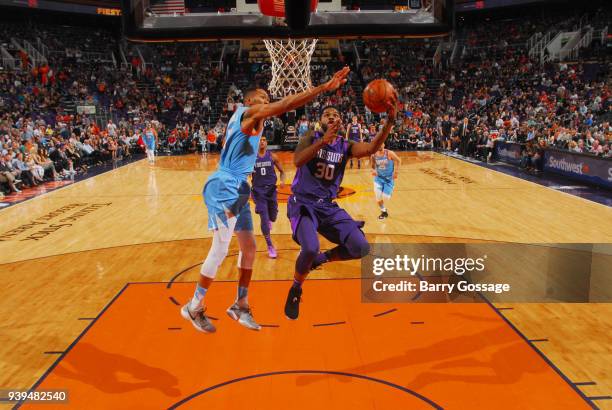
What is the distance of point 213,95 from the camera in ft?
98.7

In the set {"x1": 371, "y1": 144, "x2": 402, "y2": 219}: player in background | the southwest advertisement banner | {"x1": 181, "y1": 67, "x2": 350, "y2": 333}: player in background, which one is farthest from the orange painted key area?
the southwest advertisement banner

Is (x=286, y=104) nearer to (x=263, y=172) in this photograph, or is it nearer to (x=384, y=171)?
(x=263, y=172)

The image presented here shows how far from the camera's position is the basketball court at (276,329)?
406cm

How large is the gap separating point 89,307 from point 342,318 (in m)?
2.88

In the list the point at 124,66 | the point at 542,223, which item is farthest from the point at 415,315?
the point at 124,66

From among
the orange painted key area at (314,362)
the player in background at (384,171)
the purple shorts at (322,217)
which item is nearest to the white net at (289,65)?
the player in background at (384,171)

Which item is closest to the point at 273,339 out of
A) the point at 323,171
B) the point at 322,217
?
the point at 322,217

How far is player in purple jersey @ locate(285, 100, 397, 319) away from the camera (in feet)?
15.9

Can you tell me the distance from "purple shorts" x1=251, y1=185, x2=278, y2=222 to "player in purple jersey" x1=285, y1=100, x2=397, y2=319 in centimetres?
244

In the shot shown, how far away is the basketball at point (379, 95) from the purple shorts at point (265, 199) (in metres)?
3.10

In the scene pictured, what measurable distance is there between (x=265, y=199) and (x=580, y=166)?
10.3 metres

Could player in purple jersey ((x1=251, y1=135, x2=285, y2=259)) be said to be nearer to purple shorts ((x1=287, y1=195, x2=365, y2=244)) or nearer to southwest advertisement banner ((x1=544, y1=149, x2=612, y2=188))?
purple shorts ((x1=287, y1=195, x2=365, y2=244))

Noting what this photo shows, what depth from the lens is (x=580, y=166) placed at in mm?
14031

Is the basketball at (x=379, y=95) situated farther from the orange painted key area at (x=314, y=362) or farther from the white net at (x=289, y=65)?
the white net at (x=289, y=65)
